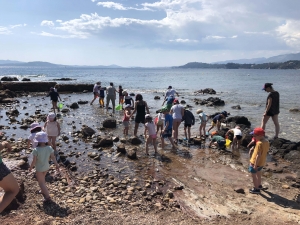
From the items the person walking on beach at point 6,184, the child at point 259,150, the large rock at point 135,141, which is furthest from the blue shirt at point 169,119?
the person walking on beach at point 6,184

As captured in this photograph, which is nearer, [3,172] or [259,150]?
[3,172]

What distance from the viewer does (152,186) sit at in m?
7.29

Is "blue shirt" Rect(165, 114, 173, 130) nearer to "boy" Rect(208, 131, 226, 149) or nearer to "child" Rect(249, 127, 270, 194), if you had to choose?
"boy" Rect(208, 131, 226, 149)

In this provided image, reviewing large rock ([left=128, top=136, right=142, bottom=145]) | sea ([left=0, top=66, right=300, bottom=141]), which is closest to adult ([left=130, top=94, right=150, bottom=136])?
large rock ([left=128, top=136, right=142, bottom=145])

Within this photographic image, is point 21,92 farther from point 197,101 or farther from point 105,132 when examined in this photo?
point 105,132

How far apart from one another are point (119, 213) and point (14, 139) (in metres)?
8.20

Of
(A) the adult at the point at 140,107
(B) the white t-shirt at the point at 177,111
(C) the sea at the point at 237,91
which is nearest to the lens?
(B) the white t-shirt at the point at 177,111

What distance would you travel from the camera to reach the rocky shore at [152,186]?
5.51 metres

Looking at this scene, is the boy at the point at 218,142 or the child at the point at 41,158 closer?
the child at the point at 41,158

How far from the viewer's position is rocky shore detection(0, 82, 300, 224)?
5508mm

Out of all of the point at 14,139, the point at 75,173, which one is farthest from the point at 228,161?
the point at 14,139

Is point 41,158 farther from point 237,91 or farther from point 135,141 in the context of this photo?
point 237,91

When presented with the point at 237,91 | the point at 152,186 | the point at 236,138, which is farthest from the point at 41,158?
the point at 237,91

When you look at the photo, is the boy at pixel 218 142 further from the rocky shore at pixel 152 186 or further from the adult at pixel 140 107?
the adult at pixel 140 107
